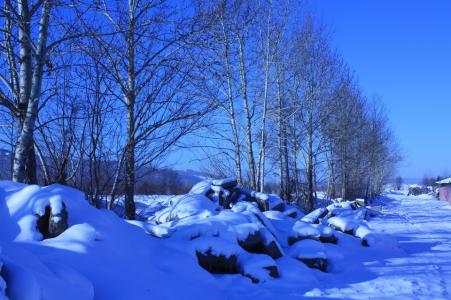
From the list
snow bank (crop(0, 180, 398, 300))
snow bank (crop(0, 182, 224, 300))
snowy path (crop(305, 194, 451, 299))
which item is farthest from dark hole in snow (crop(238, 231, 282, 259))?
snow bank (crop(0, 182, 224, 300))

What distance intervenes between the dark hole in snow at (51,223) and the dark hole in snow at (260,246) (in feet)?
9.89

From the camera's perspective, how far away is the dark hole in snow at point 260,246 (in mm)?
7000

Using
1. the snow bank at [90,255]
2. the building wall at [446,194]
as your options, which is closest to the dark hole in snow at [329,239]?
the snow bank at [90,255]

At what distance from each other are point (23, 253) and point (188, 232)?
319cm

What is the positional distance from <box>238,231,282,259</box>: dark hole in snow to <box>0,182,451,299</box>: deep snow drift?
0.02m

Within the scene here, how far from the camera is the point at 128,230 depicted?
217 inches

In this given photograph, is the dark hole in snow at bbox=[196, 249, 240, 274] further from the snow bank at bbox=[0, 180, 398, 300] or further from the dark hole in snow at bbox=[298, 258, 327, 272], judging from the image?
the dark hole in snow at bbox=[298, 258, 327, 272]

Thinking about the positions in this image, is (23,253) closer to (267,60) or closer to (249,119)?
(249,119)

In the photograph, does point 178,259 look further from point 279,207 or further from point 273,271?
point 279,207

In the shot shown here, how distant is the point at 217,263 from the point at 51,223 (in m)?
2.37

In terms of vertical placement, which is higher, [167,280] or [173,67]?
[173,67]

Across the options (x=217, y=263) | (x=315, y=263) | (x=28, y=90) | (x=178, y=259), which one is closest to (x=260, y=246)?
(x=315, y=263)

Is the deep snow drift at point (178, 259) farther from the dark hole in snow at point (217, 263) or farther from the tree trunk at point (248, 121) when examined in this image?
the tree trunk at point (248, 121)

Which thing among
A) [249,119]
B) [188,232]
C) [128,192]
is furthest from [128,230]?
[249,119]
